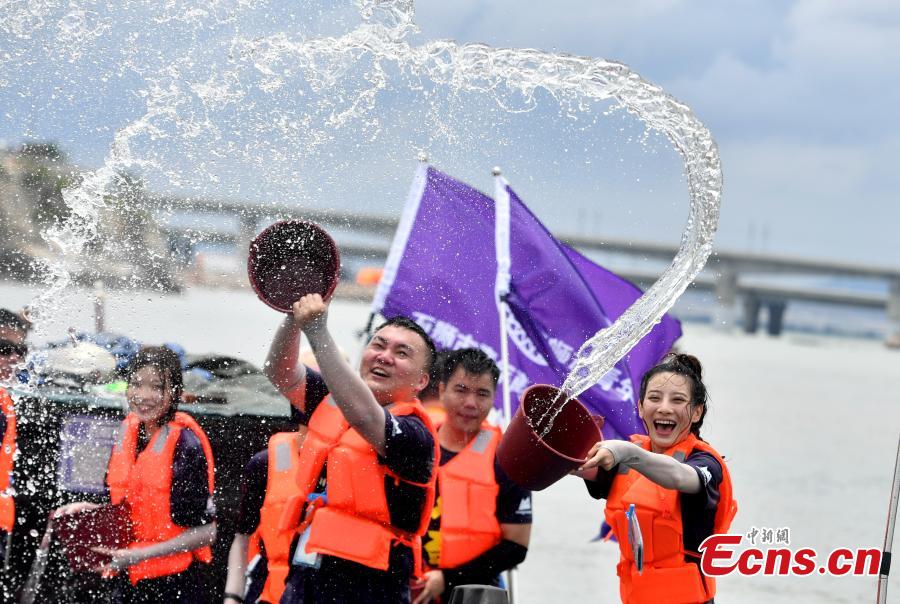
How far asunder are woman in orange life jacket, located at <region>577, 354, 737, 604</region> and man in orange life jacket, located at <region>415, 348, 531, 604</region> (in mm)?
745

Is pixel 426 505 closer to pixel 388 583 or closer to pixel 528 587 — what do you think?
pixel 388 583

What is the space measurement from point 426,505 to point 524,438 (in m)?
0.80

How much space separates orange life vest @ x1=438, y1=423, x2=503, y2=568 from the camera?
15.4 ft

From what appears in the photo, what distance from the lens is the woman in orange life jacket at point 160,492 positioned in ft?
14.5

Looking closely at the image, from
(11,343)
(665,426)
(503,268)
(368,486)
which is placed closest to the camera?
(368,486)

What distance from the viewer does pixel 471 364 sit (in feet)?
15.8

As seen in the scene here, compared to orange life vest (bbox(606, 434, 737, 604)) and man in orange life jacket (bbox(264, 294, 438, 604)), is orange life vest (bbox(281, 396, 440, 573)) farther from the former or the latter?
orange life vest (bbox(606, 434, 737, 604))

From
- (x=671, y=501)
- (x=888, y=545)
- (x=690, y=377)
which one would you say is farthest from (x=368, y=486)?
(x=888, y=545)

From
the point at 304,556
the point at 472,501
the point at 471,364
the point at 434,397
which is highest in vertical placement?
the point at 471,364

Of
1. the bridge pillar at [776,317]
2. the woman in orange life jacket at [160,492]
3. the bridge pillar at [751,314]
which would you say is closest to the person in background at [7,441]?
the woman in orange life jacket at [160,492]

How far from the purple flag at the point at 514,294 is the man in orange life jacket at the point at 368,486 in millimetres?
1779

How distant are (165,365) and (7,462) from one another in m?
0.81

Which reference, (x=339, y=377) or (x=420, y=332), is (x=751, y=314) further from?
(x=339, y=377)

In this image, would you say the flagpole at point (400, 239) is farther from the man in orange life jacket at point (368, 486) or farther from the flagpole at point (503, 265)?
the man in orange life jacket at point (368, 486)
